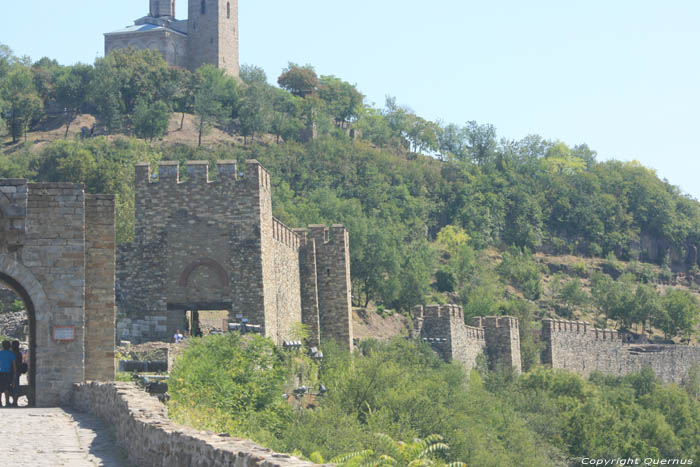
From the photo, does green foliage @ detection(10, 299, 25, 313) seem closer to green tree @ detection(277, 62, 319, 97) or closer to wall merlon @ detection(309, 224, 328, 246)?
wall merlon @ detection(309, 224, 328, 246)

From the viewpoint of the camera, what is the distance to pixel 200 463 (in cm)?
883

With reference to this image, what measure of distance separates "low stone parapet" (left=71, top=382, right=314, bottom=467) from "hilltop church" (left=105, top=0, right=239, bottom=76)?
74.2 meters

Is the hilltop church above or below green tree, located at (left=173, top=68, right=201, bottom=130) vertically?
above

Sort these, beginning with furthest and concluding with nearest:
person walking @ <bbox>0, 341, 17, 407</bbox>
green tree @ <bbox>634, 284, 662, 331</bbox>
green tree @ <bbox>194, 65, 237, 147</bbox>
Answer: green tree @ <bbox>194, 65, 237, 147</bbox>, green tree @ <bbox>634, 284, 662, 331</bbox>, person walking @ <bbox>0, 341, 17, 407</bbox>

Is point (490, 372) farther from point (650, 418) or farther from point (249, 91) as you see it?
point (249, 91)

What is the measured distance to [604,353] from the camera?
5312 centimetres

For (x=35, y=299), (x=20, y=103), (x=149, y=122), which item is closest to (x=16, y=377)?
(x=35, y=299)

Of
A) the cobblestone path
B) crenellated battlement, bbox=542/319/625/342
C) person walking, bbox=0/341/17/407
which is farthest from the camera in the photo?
crenellated battlement, bbox=542/319/625/342

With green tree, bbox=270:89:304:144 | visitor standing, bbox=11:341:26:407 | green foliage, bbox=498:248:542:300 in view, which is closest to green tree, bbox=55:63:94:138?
green tree, bbox=270:89:304:144

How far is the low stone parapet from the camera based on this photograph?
813 cm

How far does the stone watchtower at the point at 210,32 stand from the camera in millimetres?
86875

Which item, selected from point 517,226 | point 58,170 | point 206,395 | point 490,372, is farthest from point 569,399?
point 517,226

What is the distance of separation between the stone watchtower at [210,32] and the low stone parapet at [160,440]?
74.4m

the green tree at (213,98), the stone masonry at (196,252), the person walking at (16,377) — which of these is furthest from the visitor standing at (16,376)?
the green tree at (213,98)
